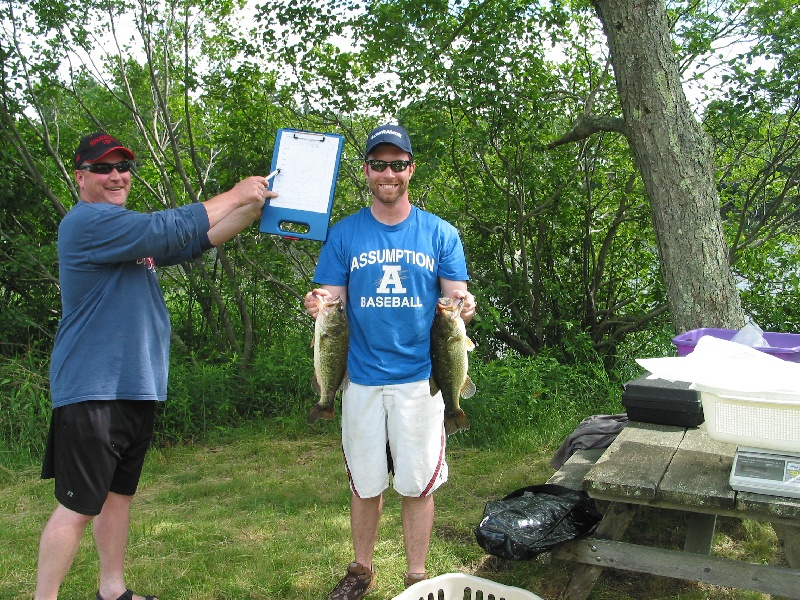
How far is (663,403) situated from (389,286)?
166 centimetres

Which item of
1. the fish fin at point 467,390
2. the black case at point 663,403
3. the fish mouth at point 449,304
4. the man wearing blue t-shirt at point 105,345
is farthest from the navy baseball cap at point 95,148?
the black case at point 663,403

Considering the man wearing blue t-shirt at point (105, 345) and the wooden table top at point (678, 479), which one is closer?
the wooden table top at point (678, 479)

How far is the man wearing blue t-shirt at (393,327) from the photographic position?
A: 3383 millimetres

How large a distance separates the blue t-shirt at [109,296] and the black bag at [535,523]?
5.23 feet

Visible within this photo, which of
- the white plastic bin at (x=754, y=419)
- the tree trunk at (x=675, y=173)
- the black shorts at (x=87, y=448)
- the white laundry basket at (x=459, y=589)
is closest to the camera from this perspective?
the white plastic bin at (x=754, y=419)

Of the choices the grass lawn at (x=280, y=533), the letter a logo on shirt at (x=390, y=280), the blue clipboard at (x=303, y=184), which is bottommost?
the grass lawn at (x=280, y=533)

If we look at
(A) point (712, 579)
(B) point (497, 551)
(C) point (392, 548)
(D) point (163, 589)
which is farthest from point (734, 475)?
(D) point (163, 589)

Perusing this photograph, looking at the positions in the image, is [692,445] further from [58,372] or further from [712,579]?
[58,372]

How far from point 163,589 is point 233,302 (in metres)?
4.82

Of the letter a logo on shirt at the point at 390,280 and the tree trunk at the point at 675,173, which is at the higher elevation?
the tree trunk at the point at 675,173

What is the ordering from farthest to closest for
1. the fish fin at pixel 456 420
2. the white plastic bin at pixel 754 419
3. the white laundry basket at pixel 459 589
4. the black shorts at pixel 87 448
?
the fish fin at pixel 456 420 < the black shorts at pixel 87 448 < the white laundry basket at pixel 459 589 < the white plastic bin at pixel 754 419

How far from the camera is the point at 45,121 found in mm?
7773

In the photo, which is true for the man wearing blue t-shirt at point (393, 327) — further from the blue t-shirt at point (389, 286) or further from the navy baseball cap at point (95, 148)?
the navy baseball cap at point (95, 148)

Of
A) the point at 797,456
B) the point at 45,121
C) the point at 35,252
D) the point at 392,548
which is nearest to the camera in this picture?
the point at 797,456
